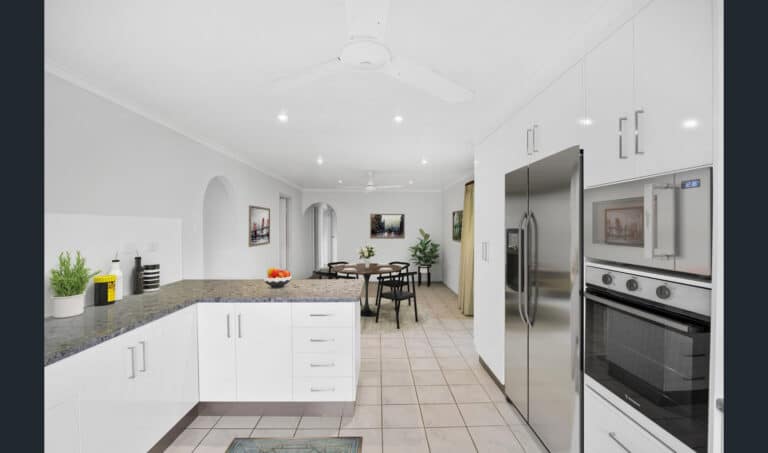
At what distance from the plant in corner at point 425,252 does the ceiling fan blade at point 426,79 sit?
7.32m

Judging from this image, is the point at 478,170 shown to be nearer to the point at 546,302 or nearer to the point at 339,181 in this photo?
the point at 546,302

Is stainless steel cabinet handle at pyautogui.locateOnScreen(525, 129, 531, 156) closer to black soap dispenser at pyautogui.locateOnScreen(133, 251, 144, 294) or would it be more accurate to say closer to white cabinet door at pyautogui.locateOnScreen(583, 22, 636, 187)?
white cabinet door at pyautogui.locateOnScreen(583, 22, 636, 187)

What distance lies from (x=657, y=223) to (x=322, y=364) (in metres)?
2.25

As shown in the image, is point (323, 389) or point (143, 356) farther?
point (323, 389)

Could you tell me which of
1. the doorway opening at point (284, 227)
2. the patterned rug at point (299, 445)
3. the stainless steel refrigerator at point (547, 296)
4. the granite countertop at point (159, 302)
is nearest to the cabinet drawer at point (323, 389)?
the patterned rug at point (299, 445)

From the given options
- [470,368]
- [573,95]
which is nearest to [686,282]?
[573,95]

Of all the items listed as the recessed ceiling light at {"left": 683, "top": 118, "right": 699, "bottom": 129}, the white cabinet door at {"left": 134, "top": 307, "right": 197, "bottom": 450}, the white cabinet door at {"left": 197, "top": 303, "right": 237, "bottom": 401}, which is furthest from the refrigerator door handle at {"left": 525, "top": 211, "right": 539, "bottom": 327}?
the white cabinet door at {"left": 134, "top": 307, "right": 197, "bottom": 450}

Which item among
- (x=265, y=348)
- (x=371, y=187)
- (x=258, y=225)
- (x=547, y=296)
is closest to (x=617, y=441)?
(x=547, y=296)

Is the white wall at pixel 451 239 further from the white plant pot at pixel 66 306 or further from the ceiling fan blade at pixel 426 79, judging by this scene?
the white plant pot at pixel 66 306

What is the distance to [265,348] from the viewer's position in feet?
8.70

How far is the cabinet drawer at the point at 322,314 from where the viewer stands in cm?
265

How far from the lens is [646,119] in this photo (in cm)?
140

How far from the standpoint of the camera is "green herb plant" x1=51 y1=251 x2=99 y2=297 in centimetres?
208

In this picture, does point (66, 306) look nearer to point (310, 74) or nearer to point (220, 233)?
point (310, 74)
